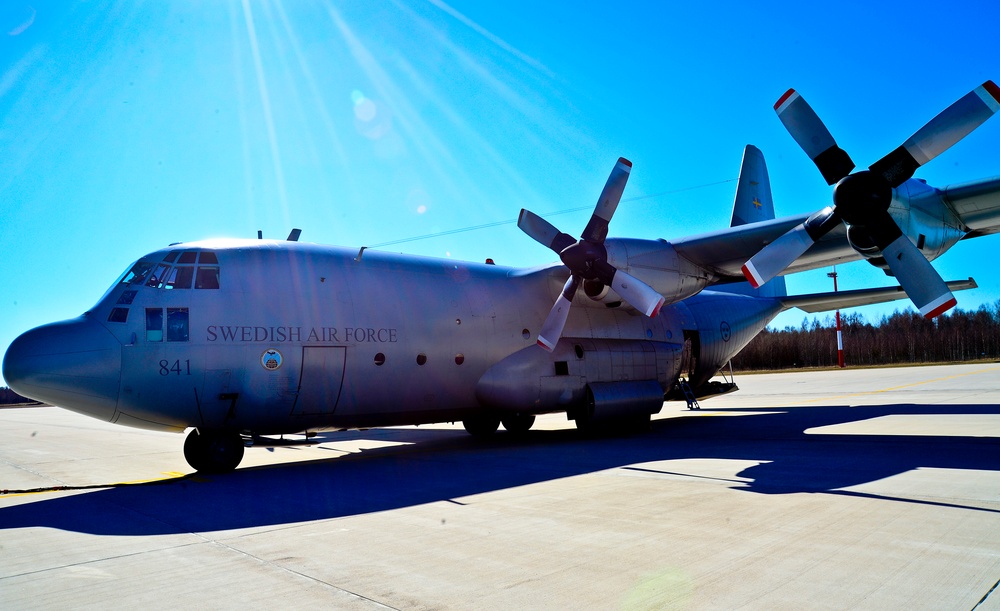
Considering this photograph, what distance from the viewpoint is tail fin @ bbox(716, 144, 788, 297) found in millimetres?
21578

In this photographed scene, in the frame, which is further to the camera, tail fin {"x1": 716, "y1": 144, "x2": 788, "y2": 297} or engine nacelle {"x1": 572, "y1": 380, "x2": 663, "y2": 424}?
tail fin {"x1": 716, "y1": 144, "x2": 788, "y2": 297}

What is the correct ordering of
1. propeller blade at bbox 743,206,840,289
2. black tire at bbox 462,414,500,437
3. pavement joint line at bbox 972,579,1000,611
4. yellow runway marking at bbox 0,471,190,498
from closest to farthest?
pavement joint line at bbox 972,579,1000,611 < yellow runway marking at bbox 0,471,190,498 < propeller blade at bbox 743,206,840,289 < black tire at bbox 462,414,500,437

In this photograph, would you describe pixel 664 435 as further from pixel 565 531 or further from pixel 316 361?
pixel 565 531

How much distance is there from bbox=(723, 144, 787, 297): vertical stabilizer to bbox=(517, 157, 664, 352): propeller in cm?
834

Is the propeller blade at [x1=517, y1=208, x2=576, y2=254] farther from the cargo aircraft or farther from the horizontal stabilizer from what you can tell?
the horizontal stabilizer

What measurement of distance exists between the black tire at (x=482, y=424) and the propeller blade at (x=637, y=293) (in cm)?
464

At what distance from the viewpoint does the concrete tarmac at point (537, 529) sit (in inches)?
175

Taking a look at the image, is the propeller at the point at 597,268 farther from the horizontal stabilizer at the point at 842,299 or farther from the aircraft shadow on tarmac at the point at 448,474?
the horizontal stabilizer at the point at 842,299

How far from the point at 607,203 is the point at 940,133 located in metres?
5.99

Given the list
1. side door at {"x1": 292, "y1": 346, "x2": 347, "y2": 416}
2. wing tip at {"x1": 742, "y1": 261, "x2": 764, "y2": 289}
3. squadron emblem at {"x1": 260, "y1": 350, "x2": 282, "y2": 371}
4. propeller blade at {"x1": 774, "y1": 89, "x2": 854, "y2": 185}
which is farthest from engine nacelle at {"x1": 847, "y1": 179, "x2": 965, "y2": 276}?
squadron emblem at {"x1": 260, "y1": 350, "x2": 282, "y2": 371}

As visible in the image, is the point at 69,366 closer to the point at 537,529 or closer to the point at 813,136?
the point at 537,529

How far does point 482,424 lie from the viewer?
53.6 ft

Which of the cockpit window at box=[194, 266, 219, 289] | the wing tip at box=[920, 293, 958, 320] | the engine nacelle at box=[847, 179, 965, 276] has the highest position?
the engine nacelle at box=[847, 179, 965, 276]

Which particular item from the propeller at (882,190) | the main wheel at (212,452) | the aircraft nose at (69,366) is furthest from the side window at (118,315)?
the propeller at (882,190)
